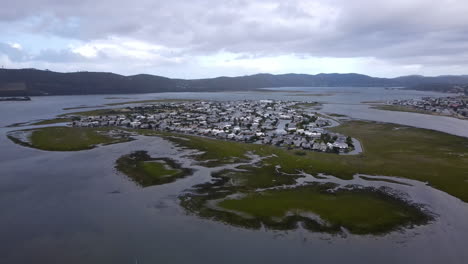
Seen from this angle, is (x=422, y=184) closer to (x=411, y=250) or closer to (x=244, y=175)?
(x=411, y=250)

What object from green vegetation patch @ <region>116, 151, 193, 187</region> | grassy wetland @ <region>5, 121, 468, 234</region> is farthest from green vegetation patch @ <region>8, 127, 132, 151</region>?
green vegetation patch @ <region>116, 151, 193, 187</region>

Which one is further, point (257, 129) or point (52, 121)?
point (52, 121)

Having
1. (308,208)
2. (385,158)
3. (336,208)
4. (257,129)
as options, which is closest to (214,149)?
(257,129)

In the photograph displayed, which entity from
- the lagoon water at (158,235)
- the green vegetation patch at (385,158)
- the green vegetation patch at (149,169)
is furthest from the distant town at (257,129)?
the lagoon water at (158,235)

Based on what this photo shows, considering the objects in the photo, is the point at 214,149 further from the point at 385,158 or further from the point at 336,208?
the point at 385,158

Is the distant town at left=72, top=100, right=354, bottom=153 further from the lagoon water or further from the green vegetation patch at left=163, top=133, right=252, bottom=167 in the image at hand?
the lagoon water
